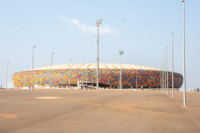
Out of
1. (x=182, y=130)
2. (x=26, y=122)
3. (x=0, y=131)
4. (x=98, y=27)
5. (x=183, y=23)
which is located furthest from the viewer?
(x=98, y=27)

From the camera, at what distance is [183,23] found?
77.9 ft

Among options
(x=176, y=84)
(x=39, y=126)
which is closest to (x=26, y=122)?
(x=39, y=126)

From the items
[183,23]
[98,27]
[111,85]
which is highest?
[98,27]

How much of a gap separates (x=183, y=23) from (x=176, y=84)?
115 metres

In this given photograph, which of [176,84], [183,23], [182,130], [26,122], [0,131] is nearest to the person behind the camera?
[0,131]

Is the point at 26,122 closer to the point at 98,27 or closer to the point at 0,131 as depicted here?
the point at 0,131

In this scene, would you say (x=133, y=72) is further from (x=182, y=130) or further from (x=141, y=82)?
(x=182, y=130)

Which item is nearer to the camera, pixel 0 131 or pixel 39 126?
pixel 0 131

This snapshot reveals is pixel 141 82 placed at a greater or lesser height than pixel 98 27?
lesser

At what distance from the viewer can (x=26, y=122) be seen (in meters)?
11.4

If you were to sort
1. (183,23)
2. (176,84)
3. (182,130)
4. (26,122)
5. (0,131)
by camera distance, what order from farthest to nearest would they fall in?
(176,84) < (183,23) < (26,122) < (182,130) < (0,131)

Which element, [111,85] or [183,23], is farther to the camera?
[111,85]

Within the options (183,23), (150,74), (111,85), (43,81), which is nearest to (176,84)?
(150,74)

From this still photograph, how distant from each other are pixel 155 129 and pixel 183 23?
15675 mm
